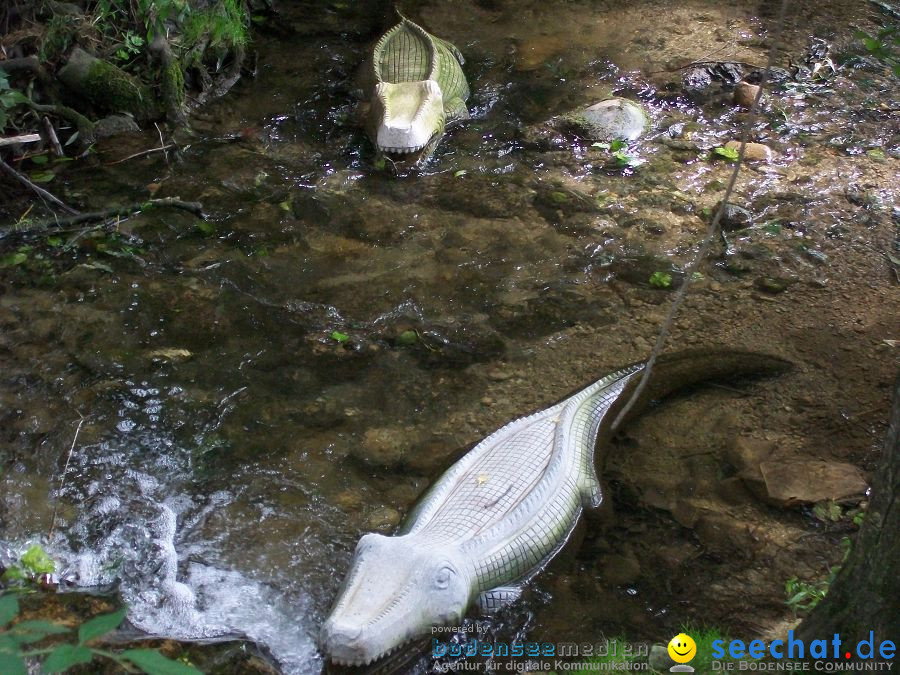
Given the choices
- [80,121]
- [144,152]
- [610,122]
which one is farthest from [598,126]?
[80,121]

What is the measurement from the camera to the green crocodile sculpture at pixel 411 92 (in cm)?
615

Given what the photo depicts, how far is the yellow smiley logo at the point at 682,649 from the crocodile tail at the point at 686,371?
4.18ft

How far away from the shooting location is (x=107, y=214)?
536 centimetres

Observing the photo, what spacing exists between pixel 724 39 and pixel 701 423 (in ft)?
17.1

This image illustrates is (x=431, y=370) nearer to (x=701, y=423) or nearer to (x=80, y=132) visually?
(x=701, y=423)

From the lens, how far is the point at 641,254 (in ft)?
17.4

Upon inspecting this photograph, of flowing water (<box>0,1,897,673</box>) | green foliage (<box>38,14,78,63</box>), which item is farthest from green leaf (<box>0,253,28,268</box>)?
green foliage (<box>38,14,78,63</box>)

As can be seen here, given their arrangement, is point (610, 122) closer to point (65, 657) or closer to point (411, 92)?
point (411, 92)

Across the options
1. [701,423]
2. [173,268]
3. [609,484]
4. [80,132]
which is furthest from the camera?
[80,132]

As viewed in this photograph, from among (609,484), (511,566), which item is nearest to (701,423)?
(609,484)

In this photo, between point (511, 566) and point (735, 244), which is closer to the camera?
point (511, 566)

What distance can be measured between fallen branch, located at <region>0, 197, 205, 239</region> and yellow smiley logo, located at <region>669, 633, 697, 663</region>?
160 inches

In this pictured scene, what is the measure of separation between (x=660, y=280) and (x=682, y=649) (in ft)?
8.79

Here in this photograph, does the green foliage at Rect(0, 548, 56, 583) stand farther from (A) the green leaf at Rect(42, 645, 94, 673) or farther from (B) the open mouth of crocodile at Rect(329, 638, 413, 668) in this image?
(A) the green leaf at Rect(42, 645, 94, 673)
